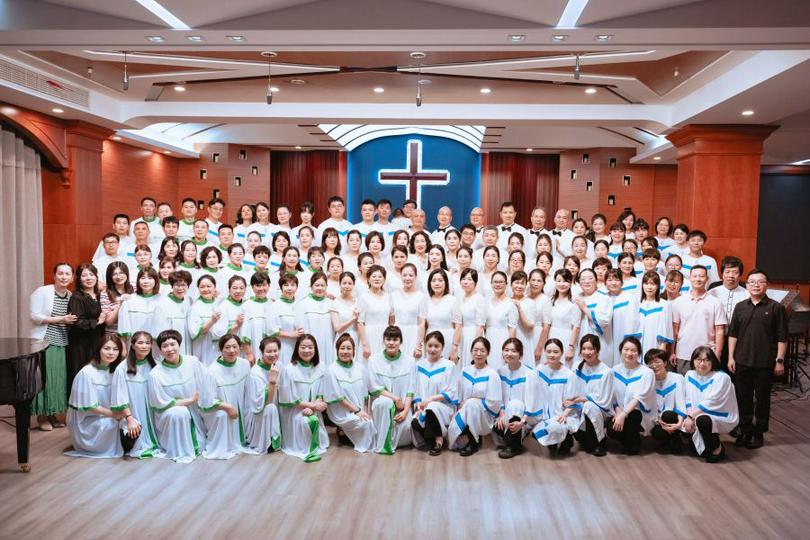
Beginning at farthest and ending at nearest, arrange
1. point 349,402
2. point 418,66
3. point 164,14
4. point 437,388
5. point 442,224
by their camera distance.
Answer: point 442,224
point 418,66
point 437,388
point 349,402
point 164,14

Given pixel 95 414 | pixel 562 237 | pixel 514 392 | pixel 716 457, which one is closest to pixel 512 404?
pixel 514 392

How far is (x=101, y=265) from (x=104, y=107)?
2525mm

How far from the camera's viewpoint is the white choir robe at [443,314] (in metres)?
6.03

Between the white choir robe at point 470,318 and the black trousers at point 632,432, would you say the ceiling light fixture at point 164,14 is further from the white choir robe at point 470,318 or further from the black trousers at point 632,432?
the black trousers at point 632,432

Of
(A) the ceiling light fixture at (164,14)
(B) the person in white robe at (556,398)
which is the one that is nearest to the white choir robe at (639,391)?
(B) the person in white robe at (556,398)

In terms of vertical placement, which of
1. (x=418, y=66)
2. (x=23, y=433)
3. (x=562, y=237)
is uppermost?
(x=418, y=66)

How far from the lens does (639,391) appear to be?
A: 541 cm

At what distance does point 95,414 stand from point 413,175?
9.66 m

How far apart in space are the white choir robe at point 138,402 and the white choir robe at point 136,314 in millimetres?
547

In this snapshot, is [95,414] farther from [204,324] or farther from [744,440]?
[744,440]

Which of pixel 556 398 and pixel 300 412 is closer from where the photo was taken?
pixel 300 412

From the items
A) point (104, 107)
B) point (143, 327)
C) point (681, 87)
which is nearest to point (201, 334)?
point (143, 327)

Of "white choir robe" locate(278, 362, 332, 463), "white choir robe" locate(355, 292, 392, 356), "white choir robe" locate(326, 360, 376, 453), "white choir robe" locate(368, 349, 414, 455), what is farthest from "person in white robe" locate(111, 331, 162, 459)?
"white choir robe" locate(355, 292, 392, 356)

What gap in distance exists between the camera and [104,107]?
27.1 feet
